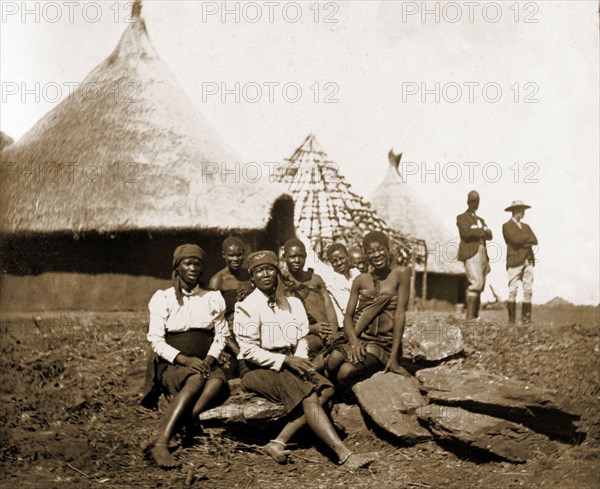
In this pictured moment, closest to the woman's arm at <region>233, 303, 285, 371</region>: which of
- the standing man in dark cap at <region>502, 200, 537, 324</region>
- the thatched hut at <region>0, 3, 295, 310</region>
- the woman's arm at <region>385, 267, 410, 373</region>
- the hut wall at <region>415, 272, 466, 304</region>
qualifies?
the woman's arm at <region>385, 267, 410, 373</region>

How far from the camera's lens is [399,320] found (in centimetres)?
480

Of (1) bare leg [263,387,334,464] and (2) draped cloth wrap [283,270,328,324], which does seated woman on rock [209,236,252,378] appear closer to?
(2) draped cloth wrap [283,270,328,324]

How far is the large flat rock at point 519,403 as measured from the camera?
4.33 meters

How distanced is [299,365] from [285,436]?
0.47m

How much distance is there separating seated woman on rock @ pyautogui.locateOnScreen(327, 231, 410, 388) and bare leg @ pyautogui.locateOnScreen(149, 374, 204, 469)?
1.02 metres

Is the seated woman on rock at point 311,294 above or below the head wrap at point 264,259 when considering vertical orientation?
below

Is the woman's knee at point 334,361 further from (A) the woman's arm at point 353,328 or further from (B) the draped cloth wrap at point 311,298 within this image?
(B) the draped cloth wrap at point 311,298

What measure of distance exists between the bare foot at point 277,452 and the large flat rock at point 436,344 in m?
1.49

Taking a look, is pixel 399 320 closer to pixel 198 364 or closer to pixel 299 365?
pixel 299 365

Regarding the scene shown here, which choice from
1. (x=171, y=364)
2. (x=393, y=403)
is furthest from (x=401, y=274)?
(x=171, y=364)

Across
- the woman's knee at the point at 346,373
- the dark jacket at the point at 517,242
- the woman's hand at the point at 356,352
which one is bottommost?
the woman's knee at the point at 346,373

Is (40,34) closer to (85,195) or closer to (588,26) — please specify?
(85,195)

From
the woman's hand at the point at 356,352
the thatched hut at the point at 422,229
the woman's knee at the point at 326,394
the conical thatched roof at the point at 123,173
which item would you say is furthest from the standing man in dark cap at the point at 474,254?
the thatched hut at the point at 422,229

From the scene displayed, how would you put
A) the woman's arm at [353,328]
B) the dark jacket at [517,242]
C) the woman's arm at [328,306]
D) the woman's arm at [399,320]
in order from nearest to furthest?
the woman's arm at [353,328] → the woman's arm at [399,320] → the woman's arm at [328,306] → the dark jacket at [517,242]
